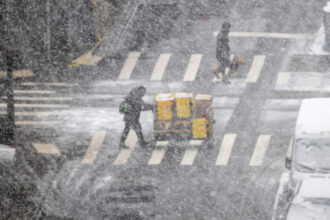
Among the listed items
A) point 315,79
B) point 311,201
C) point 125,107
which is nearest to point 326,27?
point 315,79

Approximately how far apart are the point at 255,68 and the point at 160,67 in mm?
2941

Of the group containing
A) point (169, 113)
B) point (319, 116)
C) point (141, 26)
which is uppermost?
point (319, 116)

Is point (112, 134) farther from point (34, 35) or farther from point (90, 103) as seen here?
point (34, 35)

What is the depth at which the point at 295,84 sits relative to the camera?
23719mm

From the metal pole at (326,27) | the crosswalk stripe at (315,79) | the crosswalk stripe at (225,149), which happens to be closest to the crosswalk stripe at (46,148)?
the crosswalk stripe at (225,149)

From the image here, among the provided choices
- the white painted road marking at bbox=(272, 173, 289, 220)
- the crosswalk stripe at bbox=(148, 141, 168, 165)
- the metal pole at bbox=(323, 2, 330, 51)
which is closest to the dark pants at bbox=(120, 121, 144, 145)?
the crosswalk stripe at bbox=(148, 141, 168, 165)

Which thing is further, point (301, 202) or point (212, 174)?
point (212, 174)

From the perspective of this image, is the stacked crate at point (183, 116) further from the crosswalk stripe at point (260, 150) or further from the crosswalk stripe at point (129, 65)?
the crosswalk stripe at point (129, 65)

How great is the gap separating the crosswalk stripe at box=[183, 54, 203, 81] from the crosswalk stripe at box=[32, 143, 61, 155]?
17.1 ft

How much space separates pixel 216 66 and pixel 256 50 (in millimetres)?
1615

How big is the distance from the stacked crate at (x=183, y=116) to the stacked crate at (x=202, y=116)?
15 cm

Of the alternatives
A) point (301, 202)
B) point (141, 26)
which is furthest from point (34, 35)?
point (301, 202)

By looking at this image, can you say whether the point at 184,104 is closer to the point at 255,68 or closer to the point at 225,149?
the point at 225,149

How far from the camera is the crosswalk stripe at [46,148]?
20891 millimetres
